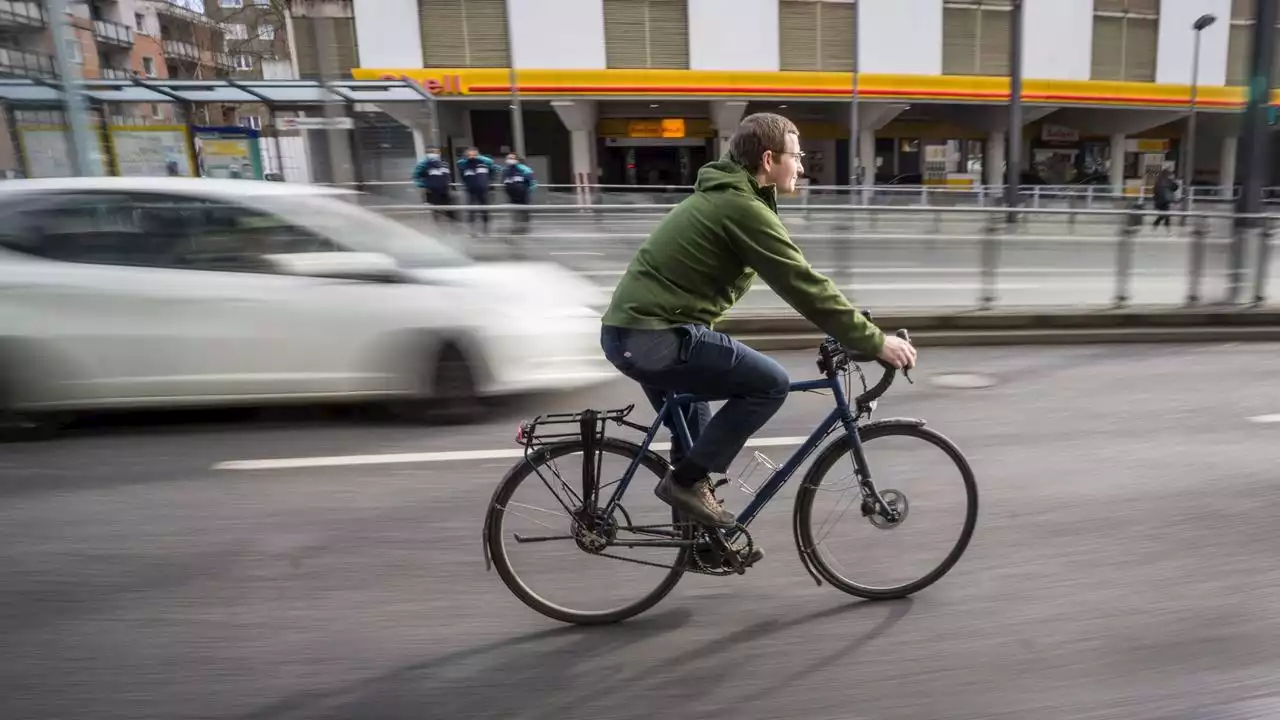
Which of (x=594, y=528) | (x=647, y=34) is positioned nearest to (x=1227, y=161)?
(x=647, y=34)

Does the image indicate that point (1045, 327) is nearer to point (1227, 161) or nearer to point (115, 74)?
point (115, 74)

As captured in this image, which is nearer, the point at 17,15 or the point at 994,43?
the point at 17,15

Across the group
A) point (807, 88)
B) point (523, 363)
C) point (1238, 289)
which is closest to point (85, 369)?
point (523, 363)

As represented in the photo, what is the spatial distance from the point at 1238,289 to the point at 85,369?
10844 mm

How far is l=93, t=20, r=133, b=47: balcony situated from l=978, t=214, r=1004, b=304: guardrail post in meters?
56.5

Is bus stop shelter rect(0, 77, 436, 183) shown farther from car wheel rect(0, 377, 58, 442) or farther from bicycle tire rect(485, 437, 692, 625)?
bicycle tire rect(485, 437, 692, 625)

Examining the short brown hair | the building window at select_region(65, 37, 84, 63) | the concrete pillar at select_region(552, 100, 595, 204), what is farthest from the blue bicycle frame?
the concrete pillar at select_region(552, 100, 595, 204)

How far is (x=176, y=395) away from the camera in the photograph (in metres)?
5.51

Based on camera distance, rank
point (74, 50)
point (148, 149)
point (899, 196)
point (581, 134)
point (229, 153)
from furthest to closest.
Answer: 1. point (581, 134)
2. point (899, 196)
3. point (229, 153)
4. point (148, 149)
5. point (74, 50)

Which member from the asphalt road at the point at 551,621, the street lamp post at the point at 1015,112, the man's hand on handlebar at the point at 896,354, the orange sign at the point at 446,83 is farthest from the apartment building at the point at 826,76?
the man's hand on handlebar at the point at 896,354

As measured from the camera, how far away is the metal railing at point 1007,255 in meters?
9.01

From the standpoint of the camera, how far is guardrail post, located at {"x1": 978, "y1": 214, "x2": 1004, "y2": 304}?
352 inches

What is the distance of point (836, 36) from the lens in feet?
97.6

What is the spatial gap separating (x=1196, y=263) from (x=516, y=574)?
8.99 metres
